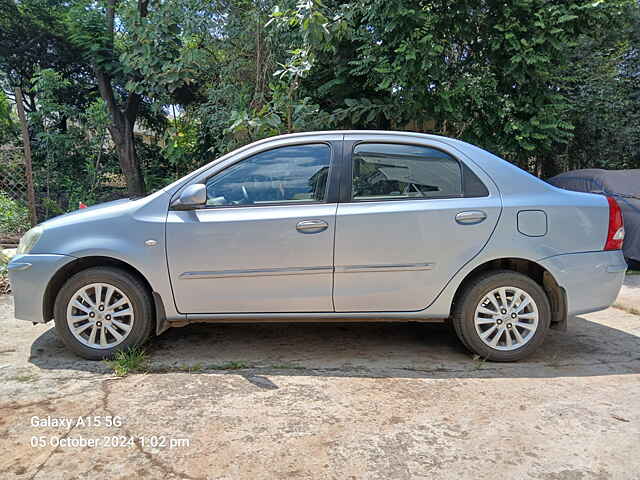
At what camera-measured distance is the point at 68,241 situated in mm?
3447

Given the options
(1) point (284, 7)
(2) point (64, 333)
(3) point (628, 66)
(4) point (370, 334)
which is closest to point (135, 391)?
(2) point (64, 333)

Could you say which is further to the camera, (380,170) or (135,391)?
(380,170)

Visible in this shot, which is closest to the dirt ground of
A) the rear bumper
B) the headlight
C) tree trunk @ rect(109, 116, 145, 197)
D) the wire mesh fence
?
the rear bumper

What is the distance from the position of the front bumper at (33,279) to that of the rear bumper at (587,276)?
11.6 feet

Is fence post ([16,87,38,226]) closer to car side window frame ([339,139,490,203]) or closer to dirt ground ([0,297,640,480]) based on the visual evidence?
dirt ground ([0,297,640,480])

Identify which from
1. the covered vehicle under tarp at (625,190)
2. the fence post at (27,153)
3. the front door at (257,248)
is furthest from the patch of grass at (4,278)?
the covered vehicle under tarp at (625,190)

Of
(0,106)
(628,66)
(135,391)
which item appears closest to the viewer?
(135,391)

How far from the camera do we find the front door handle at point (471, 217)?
3.38 m

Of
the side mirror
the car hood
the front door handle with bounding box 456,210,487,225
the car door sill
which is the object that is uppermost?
the side mirror

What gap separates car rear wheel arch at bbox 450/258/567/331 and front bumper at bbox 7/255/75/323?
9.57 feet

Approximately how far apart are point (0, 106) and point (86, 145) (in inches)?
61.1

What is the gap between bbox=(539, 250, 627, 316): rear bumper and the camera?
3.40 metres

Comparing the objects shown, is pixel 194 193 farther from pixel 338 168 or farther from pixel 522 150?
pixel 522 150

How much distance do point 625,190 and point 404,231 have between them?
17.2 feet
